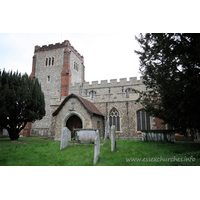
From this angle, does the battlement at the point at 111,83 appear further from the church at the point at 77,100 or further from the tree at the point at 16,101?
the tree at the point at 16,101

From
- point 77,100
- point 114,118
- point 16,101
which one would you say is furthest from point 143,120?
point 16,101

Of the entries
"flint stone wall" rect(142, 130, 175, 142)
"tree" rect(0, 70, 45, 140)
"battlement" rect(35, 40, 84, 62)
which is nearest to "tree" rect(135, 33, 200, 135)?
"flint stone wall" rect(142, 130, 175, 142)

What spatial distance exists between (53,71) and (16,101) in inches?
579

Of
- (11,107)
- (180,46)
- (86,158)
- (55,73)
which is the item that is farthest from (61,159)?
(55,73)

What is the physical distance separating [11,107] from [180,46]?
44.8 feet

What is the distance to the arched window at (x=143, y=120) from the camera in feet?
50.3

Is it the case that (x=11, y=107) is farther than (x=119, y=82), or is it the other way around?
(x=119, y=82)

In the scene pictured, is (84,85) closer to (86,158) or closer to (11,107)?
(11,107)

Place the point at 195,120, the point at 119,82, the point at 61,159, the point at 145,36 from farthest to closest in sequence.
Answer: the point at 119,82 → the point at 145,36 → the point at 195,120 → the point at 61,159

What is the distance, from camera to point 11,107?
13625 millimetres

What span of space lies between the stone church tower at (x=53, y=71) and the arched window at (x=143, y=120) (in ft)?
45.8

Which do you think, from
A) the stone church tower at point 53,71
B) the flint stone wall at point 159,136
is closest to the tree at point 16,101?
the stone church tower at point 53,71

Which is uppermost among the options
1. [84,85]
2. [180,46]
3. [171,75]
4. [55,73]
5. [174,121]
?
[55,73]

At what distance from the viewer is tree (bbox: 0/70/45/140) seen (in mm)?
13680
